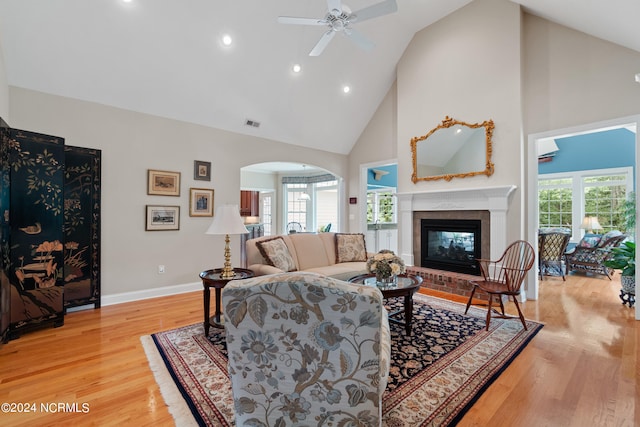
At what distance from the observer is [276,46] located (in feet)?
13.7

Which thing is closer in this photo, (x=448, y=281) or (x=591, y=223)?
(x=448, y=281)

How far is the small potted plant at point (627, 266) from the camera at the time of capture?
3.60 meters

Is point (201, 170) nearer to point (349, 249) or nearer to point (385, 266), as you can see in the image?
point (349, 249)

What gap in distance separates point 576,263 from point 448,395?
5.44 metres

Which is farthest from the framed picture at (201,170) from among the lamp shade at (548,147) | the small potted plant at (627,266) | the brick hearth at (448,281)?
the lamp shade at (548,147)

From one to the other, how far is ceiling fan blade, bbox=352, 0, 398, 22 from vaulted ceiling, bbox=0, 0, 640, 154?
51.4 inches

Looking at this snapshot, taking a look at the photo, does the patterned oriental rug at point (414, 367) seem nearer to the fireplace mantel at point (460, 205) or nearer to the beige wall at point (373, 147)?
the fireplace mantel at point (460, 205)

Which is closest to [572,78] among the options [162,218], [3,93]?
[162,218]

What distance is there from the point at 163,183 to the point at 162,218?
0.52m

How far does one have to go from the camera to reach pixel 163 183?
4281 millimetres

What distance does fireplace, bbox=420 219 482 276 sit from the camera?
4648mm

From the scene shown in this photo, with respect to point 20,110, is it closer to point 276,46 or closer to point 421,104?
point 276,46

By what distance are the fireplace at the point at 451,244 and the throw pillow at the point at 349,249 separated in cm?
136

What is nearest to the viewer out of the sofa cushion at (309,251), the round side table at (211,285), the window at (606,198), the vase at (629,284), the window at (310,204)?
the round side table at (211,285)
